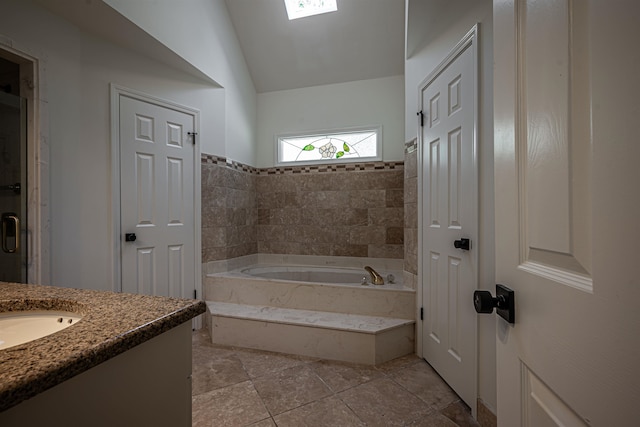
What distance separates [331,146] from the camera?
3695 millimetres

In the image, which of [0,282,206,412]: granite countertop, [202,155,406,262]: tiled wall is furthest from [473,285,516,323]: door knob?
[202,155,406,262]: tiled wall

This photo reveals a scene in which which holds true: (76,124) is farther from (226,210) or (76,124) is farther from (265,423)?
(265,423)

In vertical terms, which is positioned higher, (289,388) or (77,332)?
(77,332)

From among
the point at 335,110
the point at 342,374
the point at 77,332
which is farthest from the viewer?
the point at 335,110

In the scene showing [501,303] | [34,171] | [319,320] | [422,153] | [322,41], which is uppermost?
[322,41]

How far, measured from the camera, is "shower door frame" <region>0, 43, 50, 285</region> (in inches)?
71.8

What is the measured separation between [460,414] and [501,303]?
4.77 feet

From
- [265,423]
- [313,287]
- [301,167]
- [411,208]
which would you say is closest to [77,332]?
[265,423]

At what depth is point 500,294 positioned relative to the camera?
649 mm

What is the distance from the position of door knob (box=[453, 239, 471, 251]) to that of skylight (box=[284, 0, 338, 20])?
107 inches

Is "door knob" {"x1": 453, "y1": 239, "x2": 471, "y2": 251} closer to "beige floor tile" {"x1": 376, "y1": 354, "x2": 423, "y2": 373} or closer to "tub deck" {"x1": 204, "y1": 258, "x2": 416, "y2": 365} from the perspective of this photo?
"tub deck" {"x1": 204, "y1": 258, "x2": 416, "y2": 365}

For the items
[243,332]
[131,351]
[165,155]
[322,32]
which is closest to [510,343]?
[131,351]

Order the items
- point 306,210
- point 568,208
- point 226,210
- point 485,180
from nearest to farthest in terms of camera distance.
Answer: point 568,208 < point 485,180 < point 226,210 < point 306,210

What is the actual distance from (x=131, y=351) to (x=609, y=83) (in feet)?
3.13
